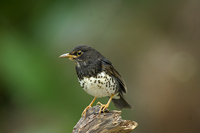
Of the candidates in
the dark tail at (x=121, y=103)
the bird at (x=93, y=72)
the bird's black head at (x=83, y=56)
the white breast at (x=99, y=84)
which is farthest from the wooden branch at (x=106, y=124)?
the dark tail at (x=121, y=103)

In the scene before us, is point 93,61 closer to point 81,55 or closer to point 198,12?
point 81,55

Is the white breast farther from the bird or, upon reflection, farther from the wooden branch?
the wooden branch

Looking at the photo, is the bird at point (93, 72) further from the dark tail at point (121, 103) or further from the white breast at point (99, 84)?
the dark tail at point (121, 103)

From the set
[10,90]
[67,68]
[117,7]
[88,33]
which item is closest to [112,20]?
[117,7]

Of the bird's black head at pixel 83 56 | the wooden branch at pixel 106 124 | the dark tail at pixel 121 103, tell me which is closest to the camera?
the wooden branch at pixel 106 124

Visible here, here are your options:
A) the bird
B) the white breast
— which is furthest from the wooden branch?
the white breast

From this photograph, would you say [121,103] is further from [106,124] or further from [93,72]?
[106,124]

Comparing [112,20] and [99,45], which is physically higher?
[112,20]

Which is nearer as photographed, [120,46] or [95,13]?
[95,13]
